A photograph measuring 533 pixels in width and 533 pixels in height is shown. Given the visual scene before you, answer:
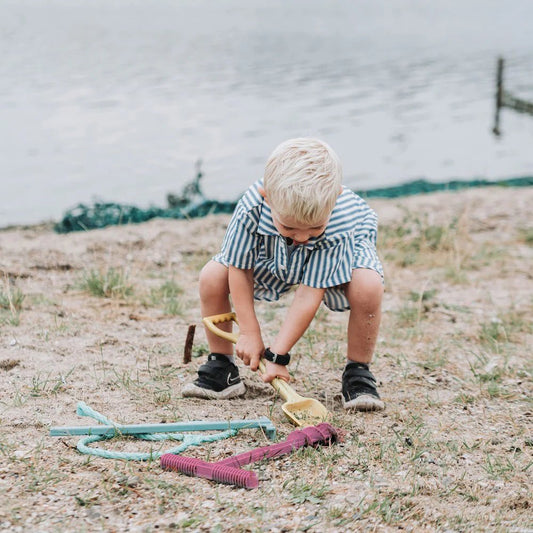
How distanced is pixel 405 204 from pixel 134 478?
15.7ft

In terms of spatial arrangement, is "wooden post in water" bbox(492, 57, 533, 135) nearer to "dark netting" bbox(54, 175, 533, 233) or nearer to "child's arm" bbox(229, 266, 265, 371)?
"dark netting" bbox(54, 175, 533, 233)

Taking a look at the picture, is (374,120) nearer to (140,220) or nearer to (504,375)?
(140,220)

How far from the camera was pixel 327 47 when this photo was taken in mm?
24688

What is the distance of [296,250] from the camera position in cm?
278

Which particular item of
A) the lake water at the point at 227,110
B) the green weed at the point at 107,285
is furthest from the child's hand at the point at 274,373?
the lake water at the point at 227,110

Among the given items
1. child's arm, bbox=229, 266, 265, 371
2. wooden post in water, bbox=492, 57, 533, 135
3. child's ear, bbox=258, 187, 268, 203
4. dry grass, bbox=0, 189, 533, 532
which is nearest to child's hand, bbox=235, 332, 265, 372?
child's arm, bbox=229, 266, 265, 371

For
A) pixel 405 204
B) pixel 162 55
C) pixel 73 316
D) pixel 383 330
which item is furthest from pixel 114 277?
pixel 162 55

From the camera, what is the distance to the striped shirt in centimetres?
275

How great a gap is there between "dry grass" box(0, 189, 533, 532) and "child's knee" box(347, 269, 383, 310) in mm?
415

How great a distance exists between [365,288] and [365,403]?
1.40 ft

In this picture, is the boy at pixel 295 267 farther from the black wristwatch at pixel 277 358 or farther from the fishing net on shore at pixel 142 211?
the fishing net on shore at pixel 142 211

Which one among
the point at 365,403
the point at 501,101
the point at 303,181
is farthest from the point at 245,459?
the point at 501,101

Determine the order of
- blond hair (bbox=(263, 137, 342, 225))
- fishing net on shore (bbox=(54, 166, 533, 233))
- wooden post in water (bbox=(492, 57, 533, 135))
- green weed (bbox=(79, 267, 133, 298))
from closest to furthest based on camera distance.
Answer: blond hair (bbox=(263, 137, 342, 225)) → green weed (bbox=(79, 267, 133, 298)) → fishing net on shore (bbox=(54, 166, 533, 233)) → wooden post in water (bbox=(492, 57, 533, 135))

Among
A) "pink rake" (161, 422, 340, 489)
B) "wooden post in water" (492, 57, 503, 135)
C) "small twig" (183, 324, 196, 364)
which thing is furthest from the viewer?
"wooden post in water" (492, 57, 503, 135)
